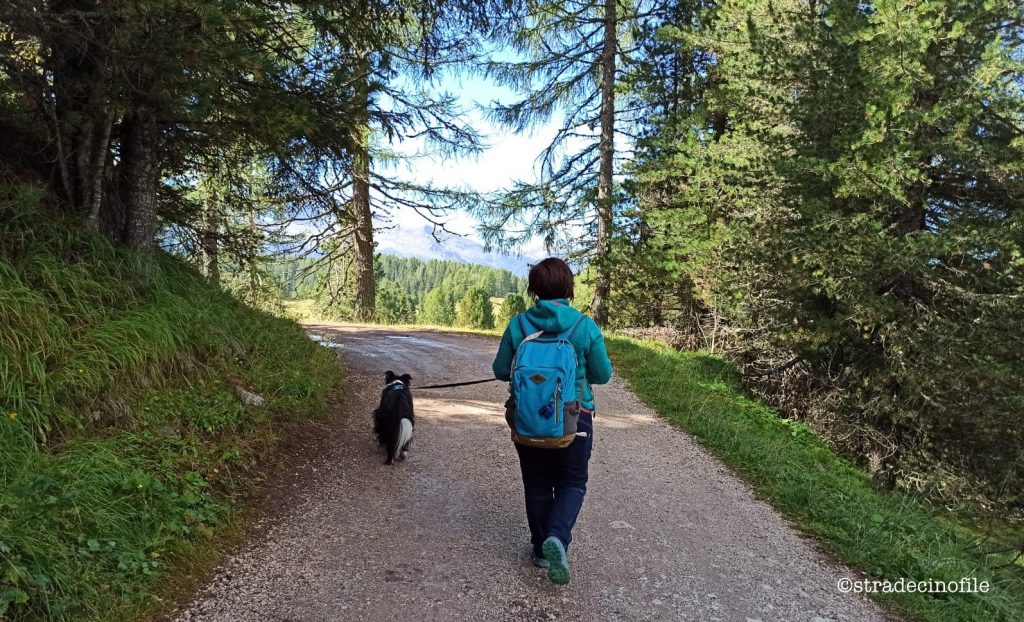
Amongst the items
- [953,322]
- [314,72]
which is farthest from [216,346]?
[953,322]

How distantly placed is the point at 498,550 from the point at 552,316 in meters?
1.72

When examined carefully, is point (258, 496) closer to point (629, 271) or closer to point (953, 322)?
point (953, 322)

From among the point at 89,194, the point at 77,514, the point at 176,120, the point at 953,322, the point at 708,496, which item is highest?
the point at 176,120

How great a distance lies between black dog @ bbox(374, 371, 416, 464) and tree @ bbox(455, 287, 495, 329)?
60877 millimetres

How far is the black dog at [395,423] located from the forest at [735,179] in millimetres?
2035

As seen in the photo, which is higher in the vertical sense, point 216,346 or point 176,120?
point 176,120

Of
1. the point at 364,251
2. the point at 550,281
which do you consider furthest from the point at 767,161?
the point at 364,251

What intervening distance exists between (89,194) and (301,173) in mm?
2351

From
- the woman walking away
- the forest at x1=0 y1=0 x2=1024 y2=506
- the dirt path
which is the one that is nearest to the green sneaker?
the woman walking away

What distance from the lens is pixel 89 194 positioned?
17.4 ft

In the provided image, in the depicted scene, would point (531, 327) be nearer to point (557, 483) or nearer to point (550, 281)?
point (550, 281)

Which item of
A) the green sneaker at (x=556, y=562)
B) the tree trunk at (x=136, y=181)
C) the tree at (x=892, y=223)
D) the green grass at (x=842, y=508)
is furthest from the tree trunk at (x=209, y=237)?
the tree at (x=892, y=223)

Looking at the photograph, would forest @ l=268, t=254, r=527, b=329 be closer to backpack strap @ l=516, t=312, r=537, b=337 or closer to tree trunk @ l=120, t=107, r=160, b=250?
tree trunk @ l=120, t=107, r=160, b=250

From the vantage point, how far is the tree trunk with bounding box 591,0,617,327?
1365 centimetres
